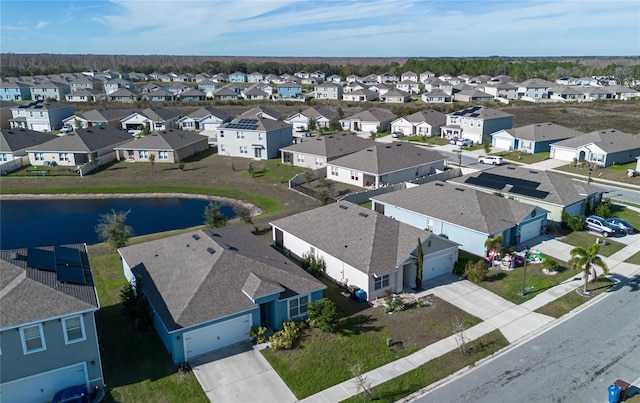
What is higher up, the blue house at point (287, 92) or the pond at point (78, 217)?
the blue house at point (287, 92)

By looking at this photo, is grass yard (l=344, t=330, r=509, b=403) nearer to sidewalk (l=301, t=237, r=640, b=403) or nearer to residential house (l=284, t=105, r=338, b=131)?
sidewalk (l=301, t=237, r=640, b=403)

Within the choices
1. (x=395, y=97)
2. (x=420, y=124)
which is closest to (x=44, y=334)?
(x=420, y=124)

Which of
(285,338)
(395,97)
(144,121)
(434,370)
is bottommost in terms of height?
(434,370)

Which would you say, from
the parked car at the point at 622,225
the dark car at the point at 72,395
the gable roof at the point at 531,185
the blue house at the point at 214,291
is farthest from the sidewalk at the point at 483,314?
the dark car at the point at 72,395

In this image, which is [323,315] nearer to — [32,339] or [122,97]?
[32,339]

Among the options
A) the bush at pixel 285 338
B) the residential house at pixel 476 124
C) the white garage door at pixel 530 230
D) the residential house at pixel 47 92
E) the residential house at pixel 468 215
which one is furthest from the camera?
the residential house at pixel 47 92

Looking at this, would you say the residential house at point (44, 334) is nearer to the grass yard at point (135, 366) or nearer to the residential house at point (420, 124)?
the grass yard at point (135, 366)

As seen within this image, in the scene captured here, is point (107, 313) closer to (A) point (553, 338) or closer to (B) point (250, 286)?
(B) point (250, 286)
